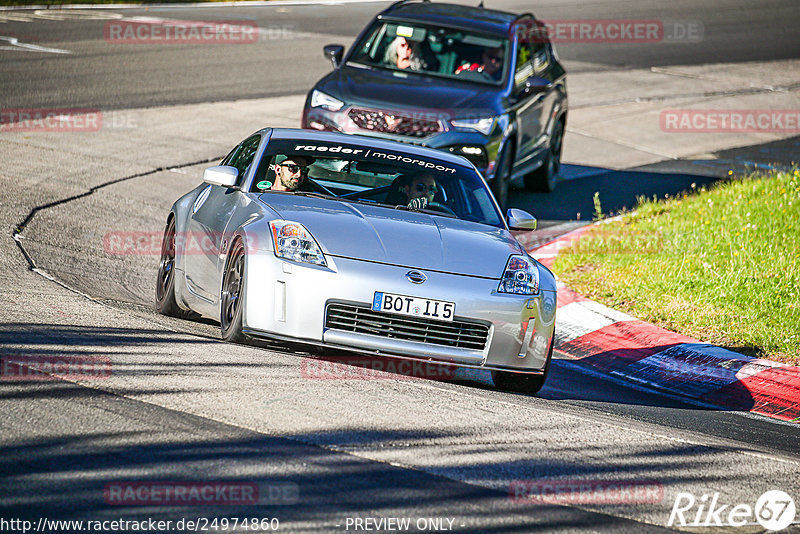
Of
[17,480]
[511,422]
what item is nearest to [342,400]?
[511,422]

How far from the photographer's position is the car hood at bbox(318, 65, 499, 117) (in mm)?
11812

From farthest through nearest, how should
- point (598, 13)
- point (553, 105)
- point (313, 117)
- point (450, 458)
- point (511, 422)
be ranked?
point (598, 13) → point (553, 105) → point (313, 117) → point (511, 422) → point (450, 458)

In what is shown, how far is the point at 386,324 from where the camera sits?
6383 millimetres

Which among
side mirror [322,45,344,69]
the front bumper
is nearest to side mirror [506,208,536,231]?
the front bumper

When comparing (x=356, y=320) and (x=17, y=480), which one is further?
(x=356, y=320)

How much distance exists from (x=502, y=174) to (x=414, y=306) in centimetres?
612

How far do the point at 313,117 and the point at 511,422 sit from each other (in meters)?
7.06

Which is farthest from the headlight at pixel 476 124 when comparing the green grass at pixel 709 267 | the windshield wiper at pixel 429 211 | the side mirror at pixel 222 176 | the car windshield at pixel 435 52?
the side mirror at pixel 222 176

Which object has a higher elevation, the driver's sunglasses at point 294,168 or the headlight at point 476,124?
the driver's sunglasses at point 294,168

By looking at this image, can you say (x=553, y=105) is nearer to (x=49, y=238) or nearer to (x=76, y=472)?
(x=49, y=238)

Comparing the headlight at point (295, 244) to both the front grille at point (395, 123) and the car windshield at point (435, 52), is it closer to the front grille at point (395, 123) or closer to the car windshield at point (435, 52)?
the front grille at point (395, 123)

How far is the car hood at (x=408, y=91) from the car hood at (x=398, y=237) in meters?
4.54

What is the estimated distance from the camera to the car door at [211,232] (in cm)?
723

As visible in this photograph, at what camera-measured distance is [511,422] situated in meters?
5.44
